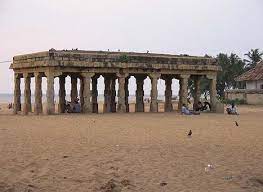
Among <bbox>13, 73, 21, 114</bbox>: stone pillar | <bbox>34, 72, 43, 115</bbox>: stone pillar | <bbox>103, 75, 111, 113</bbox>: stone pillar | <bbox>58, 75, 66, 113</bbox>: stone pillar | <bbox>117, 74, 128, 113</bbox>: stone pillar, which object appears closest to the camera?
<bbox>34, 72, 43, 115</bbox>: stone pillar

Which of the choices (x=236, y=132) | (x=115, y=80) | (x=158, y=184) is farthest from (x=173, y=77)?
(x=158, y=184)

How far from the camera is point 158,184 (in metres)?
11.6

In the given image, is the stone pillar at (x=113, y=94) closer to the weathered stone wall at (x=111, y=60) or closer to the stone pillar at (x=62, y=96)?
the stone pillar at (x=62, y=96)

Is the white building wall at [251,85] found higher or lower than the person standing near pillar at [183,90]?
higher

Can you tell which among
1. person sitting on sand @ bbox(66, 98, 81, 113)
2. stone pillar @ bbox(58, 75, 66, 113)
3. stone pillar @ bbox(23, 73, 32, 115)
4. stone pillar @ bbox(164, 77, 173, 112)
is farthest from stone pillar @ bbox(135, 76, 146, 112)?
stone pillar @ bbox(23, 73, 32, 115)

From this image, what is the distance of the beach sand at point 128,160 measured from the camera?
11.6m

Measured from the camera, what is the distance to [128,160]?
44.2ft

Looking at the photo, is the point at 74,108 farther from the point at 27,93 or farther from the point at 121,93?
the point at 27,93

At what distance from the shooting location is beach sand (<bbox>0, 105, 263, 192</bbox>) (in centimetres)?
1164

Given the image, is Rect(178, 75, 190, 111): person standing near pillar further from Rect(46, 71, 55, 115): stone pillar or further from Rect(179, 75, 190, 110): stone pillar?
Rect(46, 71, 55, 115): stone pillar

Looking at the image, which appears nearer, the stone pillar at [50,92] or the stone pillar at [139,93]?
the stone pillar at [50,92]

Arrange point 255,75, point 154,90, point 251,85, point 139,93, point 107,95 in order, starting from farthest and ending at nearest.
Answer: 1. point 251,85
2. point 255,75
3. point 139,93
4. point 107,95
5. point 154,90

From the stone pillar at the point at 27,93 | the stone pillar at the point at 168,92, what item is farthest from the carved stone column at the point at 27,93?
the stone pillar at the point at 168,92

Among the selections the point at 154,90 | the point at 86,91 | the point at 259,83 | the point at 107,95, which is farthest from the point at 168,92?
the point at 259,83
